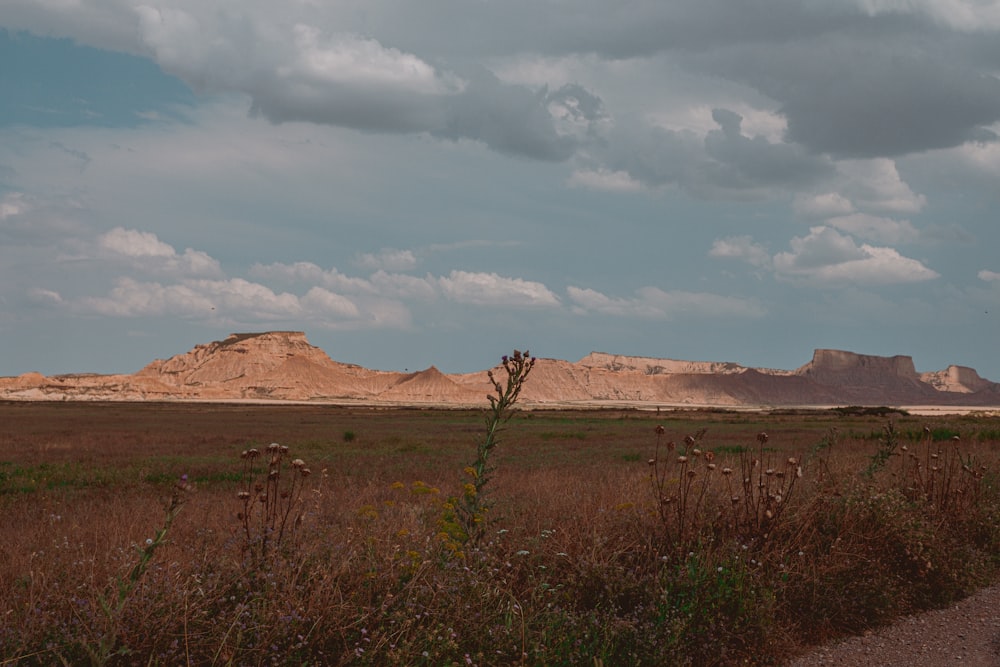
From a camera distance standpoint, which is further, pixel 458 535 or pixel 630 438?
pixel 630 438

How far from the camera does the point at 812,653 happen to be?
6055mm

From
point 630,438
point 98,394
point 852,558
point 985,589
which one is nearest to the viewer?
point 852,558

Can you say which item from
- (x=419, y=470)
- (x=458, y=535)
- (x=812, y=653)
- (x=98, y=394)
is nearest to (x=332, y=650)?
(x=458, y=535)

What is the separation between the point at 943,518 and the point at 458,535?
5.90m

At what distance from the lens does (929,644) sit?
635 centimetres

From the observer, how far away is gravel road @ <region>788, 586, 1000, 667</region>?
19.5 feet

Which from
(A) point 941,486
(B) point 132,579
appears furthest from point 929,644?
(B) point 132,579

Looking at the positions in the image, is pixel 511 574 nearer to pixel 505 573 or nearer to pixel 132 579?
pixel 505 573

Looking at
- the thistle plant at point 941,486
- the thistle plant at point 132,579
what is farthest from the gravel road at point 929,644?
the thistle plant at point 132,579

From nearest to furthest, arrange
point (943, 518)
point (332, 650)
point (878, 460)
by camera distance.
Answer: point (332, 650), point (943, 518), point (878, 460)

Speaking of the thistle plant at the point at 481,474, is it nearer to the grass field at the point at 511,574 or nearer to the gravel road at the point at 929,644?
the grass field at the point at 511,574

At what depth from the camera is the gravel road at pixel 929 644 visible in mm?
5930

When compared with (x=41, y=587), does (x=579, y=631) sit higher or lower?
lower

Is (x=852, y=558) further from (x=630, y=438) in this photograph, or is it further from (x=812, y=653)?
(x=630, y=438)
